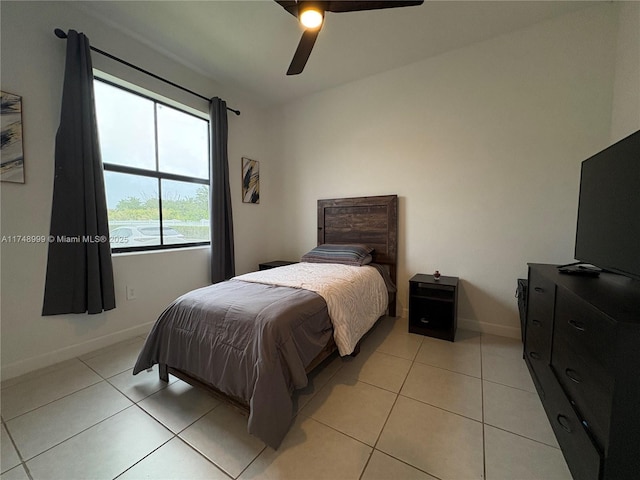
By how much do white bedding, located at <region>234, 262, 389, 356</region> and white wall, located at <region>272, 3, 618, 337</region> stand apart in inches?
29.8

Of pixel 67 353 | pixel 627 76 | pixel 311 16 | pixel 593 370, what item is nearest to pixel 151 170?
pixel 67 353

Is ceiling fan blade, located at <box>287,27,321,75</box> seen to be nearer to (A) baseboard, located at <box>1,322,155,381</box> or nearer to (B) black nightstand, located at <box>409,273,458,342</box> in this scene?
(B) black nightstand, located at <box>409,273,458,342</box>

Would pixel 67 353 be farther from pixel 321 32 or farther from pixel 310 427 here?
pixel 321 32

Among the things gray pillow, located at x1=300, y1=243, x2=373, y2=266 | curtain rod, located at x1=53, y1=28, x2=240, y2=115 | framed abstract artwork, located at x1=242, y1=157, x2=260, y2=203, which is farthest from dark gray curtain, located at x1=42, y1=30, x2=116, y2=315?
gray pillow, located at x1=300, y1=243, x2=373, y2=266

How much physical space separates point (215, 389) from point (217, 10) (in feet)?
9.65

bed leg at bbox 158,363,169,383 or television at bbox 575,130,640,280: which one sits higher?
television at bbox 575,130,640,280

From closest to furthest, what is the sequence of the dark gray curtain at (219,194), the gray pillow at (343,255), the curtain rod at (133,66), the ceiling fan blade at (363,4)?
1. the ceiling fan blade at (363,4)
2. the curtain rod at (133,66)
3. the gray pillow at (343,255)
4. the dark gray curtain at (219,194)

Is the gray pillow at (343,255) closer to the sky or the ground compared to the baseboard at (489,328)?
closer to the sky

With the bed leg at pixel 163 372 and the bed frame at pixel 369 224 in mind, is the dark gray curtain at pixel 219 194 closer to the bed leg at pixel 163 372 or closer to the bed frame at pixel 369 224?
the bed frame at pixel 369 224

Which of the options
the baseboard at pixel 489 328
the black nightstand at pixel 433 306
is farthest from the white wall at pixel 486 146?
the black nightstand at pixel 433 306

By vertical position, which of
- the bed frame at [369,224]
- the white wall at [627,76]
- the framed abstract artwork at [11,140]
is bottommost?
the bed frame at [369,224]

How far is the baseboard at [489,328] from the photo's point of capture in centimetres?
247

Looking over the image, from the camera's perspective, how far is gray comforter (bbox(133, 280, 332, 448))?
1.27 metres

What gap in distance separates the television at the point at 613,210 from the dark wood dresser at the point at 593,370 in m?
0.15
